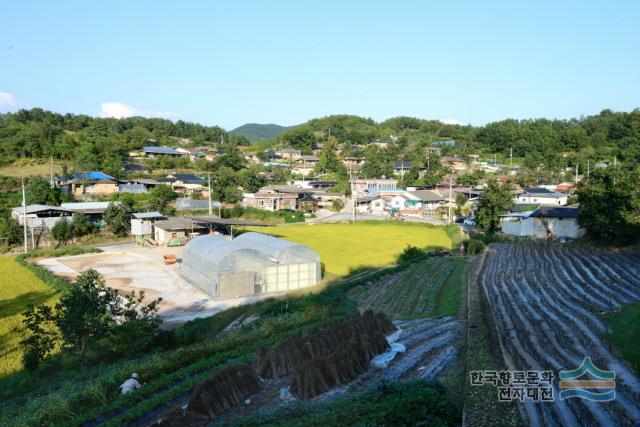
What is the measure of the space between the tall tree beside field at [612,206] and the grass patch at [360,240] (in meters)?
11.4

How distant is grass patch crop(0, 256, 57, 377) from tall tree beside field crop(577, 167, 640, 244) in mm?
24980

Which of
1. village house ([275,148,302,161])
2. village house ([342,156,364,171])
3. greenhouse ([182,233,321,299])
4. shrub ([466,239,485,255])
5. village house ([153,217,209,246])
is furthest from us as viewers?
village house ([275,148,302,161])

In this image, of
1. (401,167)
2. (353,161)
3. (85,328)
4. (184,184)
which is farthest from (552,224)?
(353,161)

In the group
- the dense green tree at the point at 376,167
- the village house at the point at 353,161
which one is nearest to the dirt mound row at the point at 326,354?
the dense green tree at the point at 376,167

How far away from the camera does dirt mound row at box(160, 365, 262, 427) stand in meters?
7.85

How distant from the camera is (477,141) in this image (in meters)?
99.9

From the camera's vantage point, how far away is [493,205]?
117 ft

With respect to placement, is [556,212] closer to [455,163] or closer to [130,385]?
[130,385]

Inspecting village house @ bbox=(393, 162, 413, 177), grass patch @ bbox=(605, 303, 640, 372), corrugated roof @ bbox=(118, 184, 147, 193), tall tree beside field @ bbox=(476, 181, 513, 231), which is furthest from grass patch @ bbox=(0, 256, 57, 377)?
village house @ bbox=(393, 162, 413, 177)

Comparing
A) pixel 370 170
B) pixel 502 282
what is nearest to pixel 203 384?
pixel 502 282

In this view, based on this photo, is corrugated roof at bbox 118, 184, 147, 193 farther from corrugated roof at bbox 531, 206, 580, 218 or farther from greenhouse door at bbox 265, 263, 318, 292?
corrugated roof at bbox 531, 206, 580, 218

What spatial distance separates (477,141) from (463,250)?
75.7m

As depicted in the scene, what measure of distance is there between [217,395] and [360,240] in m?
30.4

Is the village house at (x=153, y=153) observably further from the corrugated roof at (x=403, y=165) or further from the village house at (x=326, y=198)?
the corrugated roof at (x=403, y=165)
